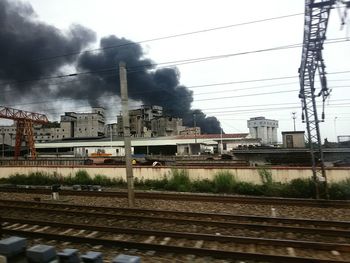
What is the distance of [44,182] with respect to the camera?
25.8 m

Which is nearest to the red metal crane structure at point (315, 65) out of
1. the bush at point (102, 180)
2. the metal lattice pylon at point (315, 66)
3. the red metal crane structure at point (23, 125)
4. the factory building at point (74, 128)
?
the metal lattice pylon at point (315, 66)

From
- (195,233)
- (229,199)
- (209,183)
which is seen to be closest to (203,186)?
(209,183)

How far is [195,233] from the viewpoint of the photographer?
350 inches

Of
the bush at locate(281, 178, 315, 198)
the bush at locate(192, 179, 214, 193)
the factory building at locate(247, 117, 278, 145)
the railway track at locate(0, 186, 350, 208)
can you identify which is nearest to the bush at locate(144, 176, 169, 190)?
the bush at locate(192, 179, 214, 193)

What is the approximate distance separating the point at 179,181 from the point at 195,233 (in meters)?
12.6

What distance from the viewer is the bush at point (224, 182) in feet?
66.0

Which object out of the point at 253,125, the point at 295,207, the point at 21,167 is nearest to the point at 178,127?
the point at 253,125

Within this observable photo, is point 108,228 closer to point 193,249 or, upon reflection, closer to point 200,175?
point 193,249

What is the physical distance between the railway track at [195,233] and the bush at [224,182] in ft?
28.3

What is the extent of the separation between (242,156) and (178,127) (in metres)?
97.8

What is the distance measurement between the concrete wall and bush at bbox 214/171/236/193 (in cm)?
60

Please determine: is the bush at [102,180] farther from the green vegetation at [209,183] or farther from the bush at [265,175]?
the bush at [265,175]

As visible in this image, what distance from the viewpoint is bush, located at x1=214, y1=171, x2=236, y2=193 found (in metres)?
20.1

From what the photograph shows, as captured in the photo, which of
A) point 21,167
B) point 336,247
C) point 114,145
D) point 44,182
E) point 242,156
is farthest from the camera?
point 114,145
